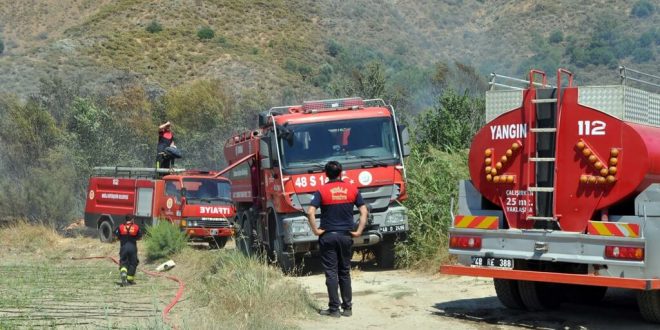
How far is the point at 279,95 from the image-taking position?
164ft

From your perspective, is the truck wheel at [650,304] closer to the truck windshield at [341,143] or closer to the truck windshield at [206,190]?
the truck windshield at [341,143]

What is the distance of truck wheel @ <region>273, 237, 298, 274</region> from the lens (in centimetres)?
1606

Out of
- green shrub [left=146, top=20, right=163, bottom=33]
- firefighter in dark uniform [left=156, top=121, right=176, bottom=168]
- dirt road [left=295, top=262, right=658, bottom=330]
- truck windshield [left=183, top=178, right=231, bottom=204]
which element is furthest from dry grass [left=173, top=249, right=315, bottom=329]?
green shrub [left=146, top=20, right=163, bottom=33]

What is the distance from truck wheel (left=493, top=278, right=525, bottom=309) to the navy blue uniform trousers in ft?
6.20

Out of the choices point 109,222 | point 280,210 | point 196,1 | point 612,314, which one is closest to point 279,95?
point 196,1

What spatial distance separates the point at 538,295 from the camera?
451 inches

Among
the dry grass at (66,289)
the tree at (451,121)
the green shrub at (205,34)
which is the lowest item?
the dry grass at (66,289)

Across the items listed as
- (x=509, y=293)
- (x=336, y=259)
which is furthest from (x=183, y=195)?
(x=509, y=293)

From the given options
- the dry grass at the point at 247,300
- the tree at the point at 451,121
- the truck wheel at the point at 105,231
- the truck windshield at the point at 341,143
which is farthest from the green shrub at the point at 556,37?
the dry grass at the point at 247,300

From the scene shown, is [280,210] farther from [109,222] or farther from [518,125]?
[109,222]

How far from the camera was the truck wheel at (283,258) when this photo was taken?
16064 mm

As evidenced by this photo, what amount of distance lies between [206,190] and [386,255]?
937 centimetres

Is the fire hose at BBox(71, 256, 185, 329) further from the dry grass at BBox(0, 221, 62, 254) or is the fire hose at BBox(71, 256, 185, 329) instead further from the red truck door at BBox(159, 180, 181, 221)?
the dry grass at BBox(0, 221, 62, 254)

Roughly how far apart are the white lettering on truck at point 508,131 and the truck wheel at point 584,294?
9.00ft
